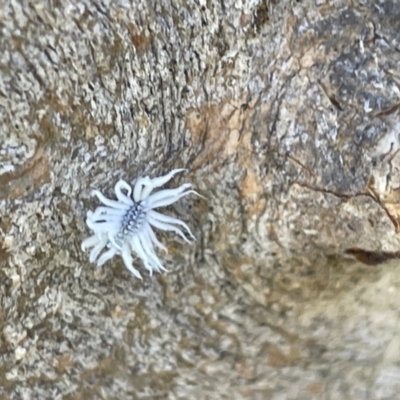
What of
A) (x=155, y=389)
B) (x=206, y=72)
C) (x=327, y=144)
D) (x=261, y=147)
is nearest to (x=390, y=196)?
(x=327, y=144)

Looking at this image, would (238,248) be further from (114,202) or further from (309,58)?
(309,58)

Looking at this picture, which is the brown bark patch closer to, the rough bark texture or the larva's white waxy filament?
the rough bark texture

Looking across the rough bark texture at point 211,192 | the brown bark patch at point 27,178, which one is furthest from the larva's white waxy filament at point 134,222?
the brown bark patch at point 27,178

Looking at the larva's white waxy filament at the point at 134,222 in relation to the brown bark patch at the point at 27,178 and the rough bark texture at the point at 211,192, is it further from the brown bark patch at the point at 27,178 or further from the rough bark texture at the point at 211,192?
the brown bark patch at the point at 27,178

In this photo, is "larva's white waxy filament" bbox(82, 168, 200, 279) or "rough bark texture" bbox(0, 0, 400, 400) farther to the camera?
"larva's white waxy filament" bbox(82, 168, 200, 279)

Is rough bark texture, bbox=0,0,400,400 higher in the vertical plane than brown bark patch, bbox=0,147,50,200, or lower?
higher

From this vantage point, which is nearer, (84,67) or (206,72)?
(84,67)

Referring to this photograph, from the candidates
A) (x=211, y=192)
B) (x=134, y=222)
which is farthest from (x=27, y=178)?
(x=211, y=192)

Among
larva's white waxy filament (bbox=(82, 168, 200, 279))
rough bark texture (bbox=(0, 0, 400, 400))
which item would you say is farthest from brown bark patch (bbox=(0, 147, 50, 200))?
larva's white waxy filament (bbox=(82, 168, 200, 279))
